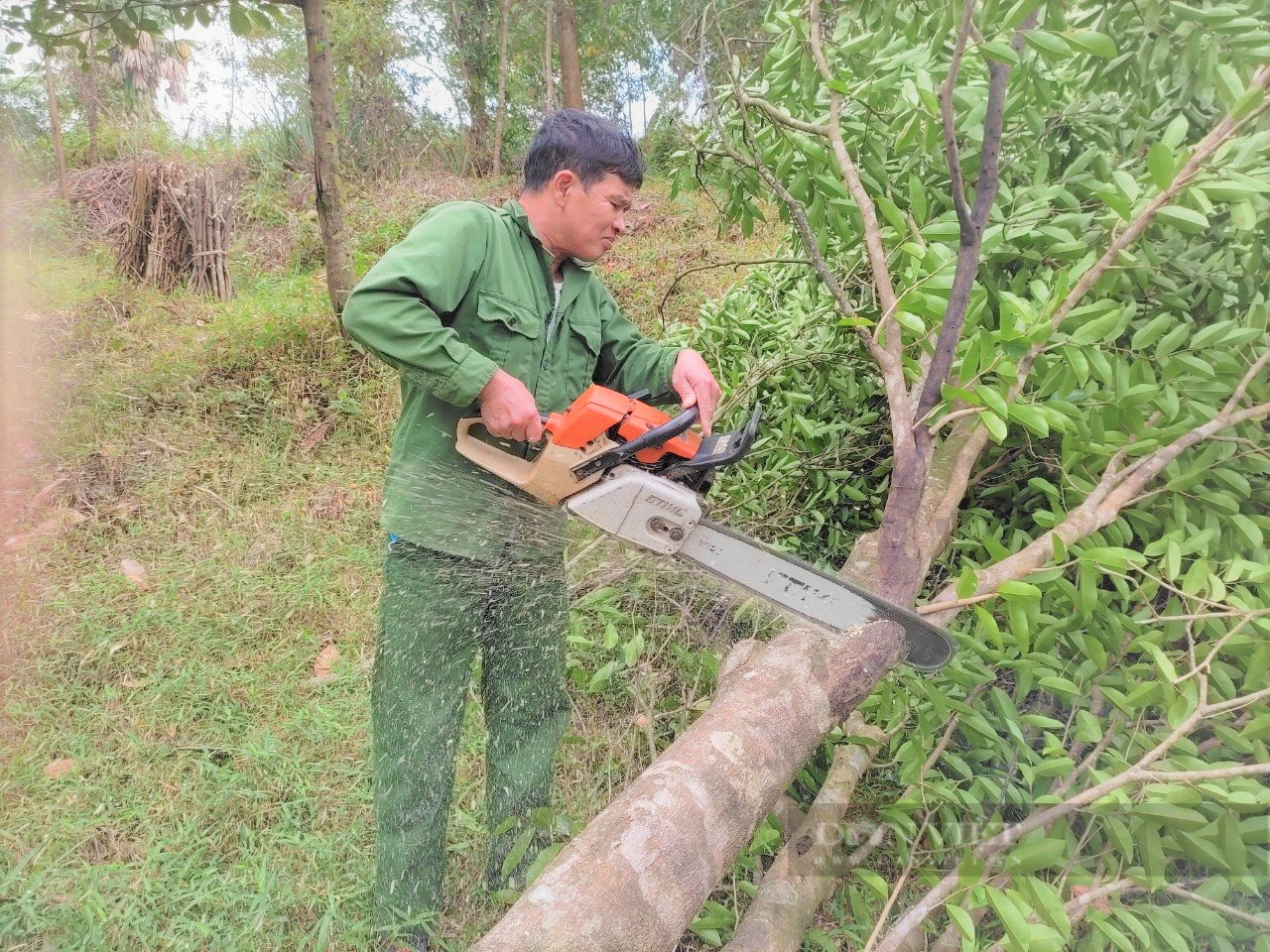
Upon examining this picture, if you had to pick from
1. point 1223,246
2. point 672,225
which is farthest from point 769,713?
point 672,225

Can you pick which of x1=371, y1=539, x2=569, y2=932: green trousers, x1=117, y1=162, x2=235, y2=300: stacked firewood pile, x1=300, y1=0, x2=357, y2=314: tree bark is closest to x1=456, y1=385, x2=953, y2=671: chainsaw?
x1=371, y1=539, x2=569, y2=932: green trousers

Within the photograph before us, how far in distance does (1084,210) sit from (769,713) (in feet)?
5.64

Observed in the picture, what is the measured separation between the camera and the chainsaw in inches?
65.1

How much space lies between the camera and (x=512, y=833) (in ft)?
7.01

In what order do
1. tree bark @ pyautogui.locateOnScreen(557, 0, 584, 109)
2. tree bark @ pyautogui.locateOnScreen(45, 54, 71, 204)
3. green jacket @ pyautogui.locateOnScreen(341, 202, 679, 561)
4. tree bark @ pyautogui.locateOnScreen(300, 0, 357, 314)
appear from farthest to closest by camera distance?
tree bark @ pyautogui.locateOnScreen(557, 0, 584, 109) → tree bark @ pyautogui.locateOnScreen(45, 54, 71, 204) → tree bark @ pyautogui.locateOnScreen(300, 0, 357, 314) → green jacket @ pyautogui.locateOnScreen(341, 202, 679, 561)

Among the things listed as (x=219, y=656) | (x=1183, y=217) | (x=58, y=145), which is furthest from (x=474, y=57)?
(x=1183, y=217)

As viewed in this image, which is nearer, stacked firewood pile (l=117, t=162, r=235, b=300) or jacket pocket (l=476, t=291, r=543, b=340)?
jacket pocket (l=476, t=291, r=543, b=340)

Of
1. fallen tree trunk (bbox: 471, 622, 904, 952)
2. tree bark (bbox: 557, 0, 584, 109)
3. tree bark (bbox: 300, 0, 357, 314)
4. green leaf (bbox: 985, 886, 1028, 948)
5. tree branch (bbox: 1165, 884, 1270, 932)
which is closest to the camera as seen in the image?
fallen tree trunk (bbox: 471, 622, 904, 952)

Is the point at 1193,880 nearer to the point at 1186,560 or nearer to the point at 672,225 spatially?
the point at 1186,560

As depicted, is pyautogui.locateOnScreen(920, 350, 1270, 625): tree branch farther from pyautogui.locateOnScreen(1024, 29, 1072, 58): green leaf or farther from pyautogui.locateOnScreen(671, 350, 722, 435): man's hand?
pyautogui.locateOnScreen(1024, 29, 1072, 58): green leaf

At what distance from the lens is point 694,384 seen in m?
1.92

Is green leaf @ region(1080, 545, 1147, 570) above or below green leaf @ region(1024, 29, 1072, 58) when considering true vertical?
below

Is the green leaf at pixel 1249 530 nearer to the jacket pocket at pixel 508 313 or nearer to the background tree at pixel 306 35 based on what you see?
the jacket pocket at pixel 508 313

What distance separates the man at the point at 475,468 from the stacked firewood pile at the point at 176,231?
15.4 ft
